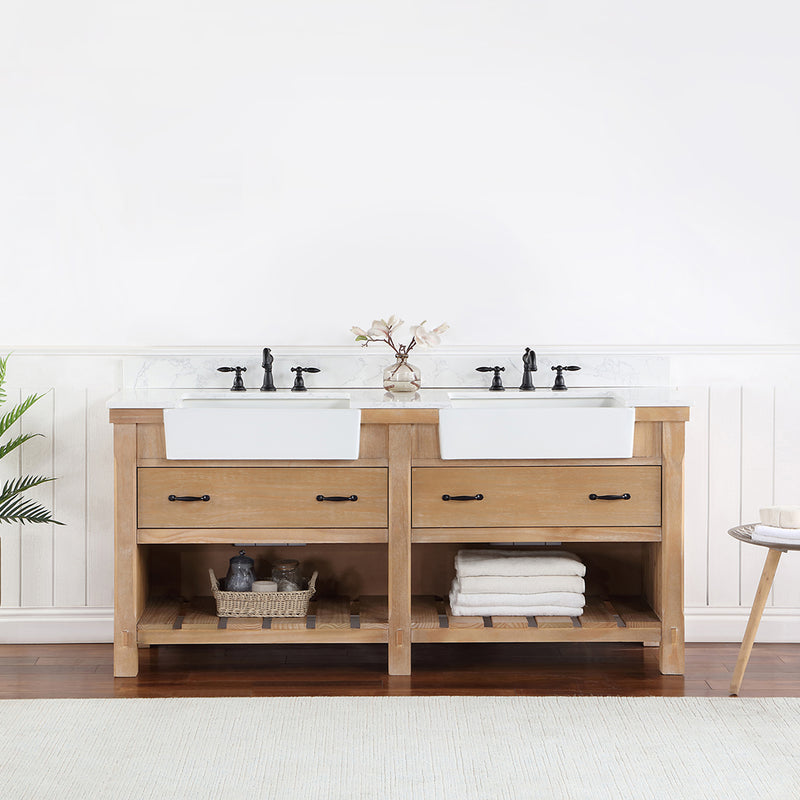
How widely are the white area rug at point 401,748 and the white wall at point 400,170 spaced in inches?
47.4

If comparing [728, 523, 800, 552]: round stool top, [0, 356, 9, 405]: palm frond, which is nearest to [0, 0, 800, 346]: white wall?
[0, 356, 9, 405]: palm frond

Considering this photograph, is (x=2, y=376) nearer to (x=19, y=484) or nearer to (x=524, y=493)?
(x=19, y=484)

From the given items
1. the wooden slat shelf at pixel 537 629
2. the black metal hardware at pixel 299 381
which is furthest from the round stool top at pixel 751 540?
the black metal hardware at pixel 299 381

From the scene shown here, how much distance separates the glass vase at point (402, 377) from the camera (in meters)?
Answer: 2.74

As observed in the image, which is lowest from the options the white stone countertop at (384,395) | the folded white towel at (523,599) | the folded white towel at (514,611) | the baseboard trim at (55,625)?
the baseboard trim at (55,625)

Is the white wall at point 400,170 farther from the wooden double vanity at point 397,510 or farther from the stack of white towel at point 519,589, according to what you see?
the stack of white towel at point 519,589

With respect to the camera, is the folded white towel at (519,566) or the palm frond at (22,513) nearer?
the folded white towel at (519,566)

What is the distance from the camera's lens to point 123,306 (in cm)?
294

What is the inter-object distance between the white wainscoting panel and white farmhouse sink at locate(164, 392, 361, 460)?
513 millimetres

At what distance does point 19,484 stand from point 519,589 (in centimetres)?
161

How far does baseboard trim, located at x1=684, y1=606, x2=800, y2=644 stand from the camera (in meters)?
2.95

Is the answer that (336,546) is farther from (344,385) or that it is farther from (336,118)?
(336,118)

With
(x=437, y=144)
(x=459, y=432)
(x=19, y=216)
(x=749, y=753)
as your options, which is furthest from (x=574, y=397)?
(x=19, y=216)

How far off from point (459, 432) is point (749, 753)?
3.51 feet
